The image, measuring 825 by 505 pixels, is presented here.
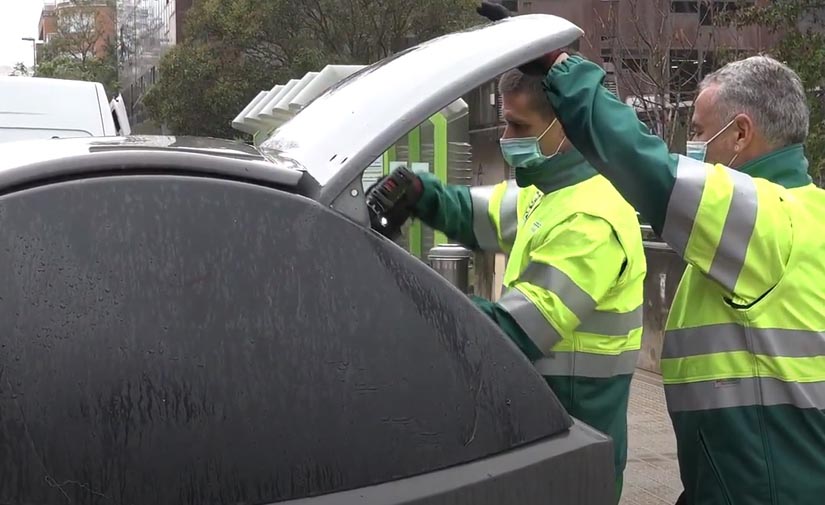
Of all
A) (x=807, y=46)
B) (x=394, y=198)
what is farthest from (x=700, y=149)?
(x=807, y=46)

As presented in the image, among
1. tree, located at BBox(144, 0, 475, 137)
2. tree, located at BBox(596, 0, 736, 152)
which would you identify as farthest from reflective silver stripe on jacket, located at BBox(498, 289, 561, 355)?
tree, located at BBox(144, 0, 475, 137)

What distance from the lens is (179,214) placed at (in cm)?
156

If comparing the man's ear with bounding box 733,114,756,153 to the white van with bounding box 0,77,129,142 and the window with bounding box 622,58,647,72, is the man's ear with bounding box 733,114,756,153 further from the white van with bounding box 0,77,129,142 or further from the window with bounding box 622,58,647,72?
the window with bounding box 622,58,647,72

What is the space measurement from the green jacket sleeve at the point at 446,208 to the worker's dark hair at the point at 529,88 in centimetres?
48

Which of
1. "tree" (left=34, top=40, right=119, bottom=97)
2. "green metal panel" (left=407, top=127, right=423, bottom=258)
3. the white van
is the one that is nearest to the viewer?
the white van

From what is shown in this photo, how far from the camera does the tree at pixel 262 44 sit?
1013 inches

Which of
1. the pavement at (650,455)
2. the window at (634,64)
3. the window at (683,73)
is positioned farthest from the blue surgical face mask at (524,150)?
the window at (634,64)

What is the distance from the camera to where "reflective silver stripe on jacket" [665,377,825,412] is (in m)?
2.23

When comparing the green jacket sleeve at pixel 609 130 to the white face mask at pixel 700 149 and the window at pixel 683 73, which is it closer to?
the white face mask at pixel 700 149

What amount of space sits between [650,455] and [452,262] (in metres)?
2.22

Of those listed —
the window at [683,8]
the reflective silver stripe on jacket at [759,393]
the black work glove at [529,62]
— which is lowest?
the reflective silver stripe on jacket at [759,393]

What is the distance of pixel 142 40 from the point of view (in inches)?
2227

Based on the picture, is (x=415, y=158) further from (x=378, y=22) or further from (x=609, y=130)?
(x=378, y=22)

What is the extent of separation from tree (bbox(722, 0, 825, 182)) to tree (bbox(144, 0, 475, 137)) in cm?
1462
